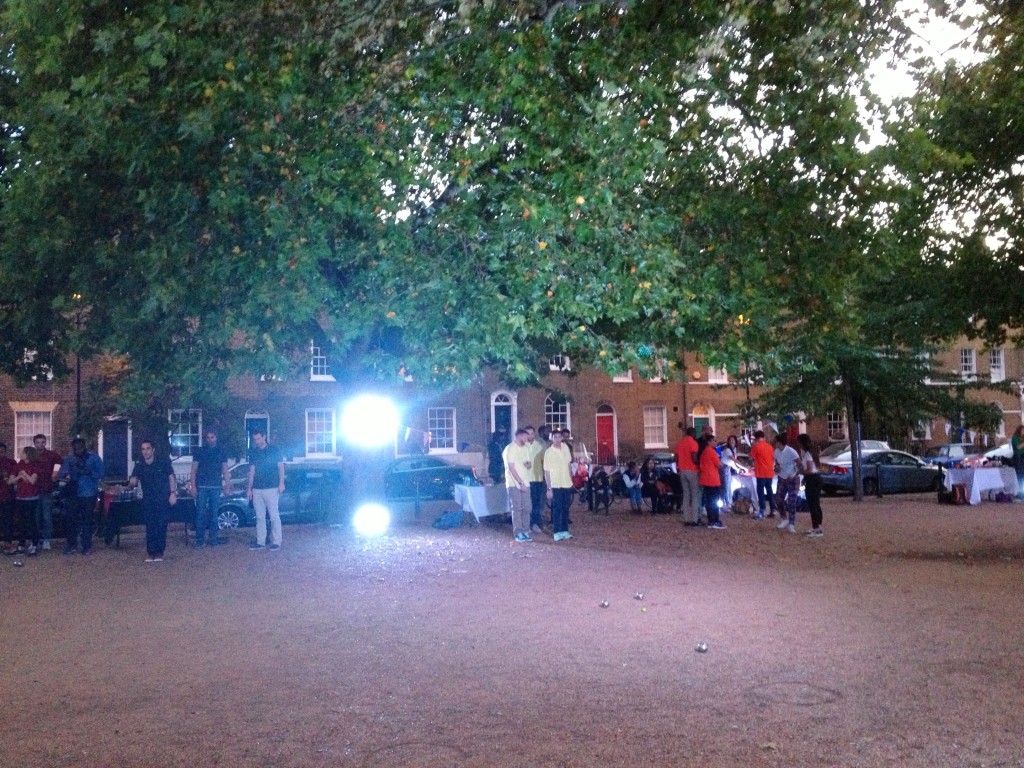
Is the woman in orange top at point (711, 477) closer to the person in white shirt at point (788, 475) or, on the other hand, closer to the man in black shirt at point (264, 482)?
the person in white shirt at point (788, 475)

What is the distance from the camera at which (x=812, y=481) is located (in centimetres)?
1766

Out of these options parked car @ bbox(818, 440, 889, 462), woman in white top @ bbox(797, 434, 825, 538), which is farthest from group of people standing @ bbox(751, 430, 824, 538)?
parked car @ bbox(818, 440, 889, 462)

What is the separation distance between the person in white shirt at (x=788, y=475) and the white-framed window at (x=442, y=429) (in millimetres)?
23529

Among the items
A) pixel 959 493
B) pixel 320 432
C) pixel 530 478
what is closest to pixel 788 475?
pixel 530 478

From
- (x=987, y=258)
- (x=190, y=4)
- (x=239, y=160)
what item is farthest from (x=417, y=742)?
(x=987, y=258)

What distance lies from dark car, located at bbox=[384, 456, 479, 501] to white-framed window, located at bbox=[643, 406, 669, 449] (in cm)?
1774

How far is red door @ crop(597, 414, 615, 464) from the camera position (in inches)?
1797

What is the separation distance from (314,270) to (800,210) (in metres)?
6.99

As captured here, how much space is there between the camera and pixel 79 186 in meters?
14.4

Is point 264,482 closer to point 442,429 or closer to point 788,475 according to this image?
point 788,475

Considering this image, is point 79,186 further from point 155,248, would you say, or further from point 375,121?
point 375,121

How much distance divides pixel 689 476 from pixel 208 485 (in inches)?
339

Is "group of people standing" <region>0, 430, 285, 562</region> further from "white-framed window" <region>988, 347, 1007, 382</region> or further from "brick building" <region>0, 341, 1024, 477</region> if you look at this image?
"white-framed window" <region>988, 347, 1007, 382</region>

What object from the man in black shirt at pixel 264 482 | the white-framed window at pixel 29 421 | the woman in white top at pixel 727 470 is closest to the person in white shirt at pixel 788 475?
the woman in white top at pixel 727 470
